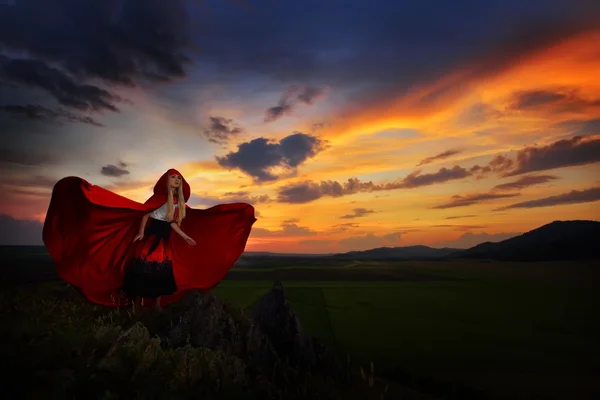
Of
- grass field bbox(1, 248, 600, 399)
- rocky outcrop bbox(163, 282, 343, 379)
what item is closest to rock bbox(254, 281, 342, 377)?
rocky outcrop bbox(163, 282, 343, 379)

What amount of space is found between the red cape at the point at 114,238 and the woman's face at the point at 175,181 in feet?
0.78

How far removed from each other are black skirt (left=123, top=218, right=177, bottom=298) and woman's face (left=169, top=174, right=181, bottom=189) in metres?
1.05

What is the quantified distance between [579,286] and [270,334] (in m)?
24.2

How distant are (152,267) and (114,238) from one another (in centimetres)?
142

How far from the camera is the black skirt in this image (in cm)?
1013

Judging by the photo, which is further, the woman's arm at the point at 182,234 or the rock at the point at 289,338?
the woman's arm at the point at 182,234

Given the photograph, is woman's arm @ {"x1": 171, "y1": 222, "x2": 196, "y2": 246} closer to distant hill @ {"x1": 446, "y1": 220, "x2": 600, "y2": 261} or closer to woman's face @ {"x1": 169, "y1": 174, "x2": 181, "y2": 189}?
woman's face @ {"x1": 169, "y1": 174, "x2": 181, "y2": 189}

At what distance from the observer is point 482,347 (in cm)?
1112

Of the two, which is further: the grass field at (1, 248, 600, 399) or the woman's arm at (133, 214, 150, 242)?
the woman's arm at (133, 214, 150, 242)

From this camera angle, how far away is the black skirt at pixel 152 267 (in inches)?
399

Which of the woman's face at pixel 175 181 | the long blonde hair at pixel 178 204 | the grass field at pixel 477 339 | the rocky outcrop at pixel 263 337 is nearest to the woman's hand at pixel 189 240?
the long blonde hair at pixel 178 204

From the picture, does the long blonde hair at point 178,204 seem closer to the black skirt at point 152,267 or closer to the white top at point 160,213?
the white top at point 160,213

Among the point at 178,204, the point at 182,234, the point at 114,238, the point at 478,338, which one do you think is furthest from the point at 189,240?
the point at 478,338

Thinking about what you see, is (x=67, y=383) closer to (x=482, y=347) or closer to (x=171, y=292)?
(x=171, y=292)
